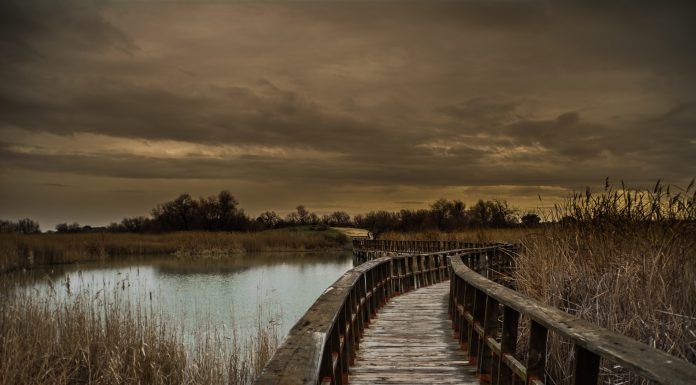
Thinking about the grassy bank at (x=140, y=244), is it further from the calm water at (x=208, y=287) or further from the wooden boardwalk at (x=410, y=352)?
the wooden boardwalk at (x=410, y=352)

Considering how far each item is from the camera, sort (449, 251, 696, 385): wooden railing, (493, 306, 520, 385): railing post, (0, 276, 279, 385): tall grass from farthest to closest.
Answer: (0, 276, 279, 385): tall grass
(493, 306, 520, 385): railing post
(449, 251, 696, 385): wooden railing

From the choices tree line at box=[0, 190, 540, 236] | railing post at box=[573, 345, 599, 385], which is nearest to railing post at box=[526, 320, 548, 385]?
railing post at box=[573, 345, 599, 385]

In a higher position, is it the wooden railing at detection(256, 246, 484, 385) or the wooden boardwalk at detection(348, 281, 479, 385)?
the wooden railing at detection(256, 246, 484, 385)

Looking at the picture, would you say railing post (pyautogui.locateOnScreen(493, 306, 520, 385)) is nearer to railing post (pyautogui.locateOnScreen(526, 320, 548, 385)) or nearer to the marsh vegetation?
railing post (pyautogui.locateOnScreen(526, 320, 548, 385))

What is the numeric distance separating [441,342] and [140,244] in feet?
159

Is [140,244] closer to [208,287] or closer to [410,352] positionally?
[208,287]

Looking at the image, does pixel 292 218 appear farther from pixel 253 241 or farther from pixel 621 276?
pixel 621 276

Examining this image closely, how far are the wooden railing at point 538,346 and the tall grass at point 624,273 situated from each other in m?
0.67

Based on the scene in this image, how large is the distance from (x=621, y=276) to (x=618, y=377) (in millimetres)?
1720

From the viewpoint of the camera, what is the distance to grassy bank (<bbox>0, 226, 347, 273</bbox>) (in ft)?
119

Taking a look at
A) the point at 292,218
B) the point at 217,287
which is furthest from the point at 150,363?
the point at 292,218

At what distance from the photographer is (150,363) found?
10.0 metres

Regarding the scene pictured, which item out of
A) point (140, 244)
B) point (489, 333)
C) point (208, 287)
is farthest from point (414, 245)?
point (489, 333)

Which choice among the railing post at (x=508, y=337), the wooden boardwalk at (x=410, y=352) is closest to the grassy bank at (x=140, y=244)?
the wooden boardwalk at (x=410, y=352)
